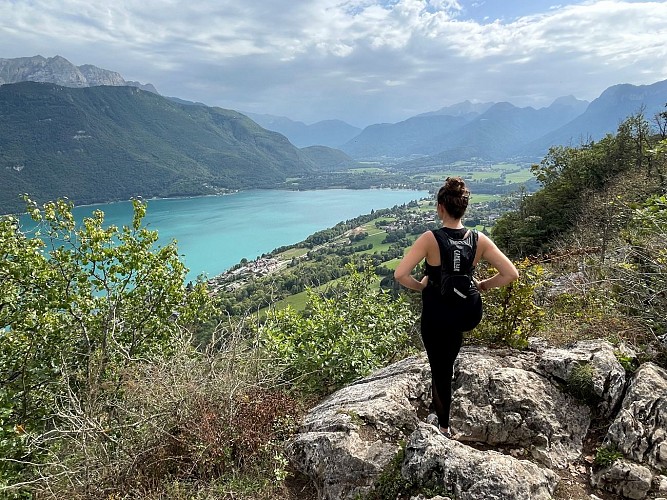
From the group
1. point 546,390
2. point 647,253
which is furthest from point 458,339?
point 647,253

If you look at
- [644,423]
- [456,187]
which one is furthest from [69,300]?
[644,423]

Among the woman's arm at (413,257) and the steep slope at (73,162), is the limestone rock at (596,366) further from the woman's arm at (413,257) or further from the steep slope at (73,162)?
the steep slope at (73,162)

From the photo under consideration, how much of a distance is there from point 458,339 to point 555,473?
49.5 inches

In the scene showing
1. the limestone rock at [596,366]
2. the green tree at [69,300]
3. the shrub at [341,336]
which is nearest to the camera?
the limestone rock at [596,366]

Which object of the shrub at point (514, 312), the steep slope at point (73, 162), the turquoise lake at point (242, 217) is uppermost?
the steep slope at point (73, 162)

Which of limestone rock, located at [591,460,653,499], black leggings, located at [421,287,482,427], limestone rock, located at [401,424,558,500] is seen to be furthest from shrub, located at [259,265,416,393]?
limestone rock, located at [591,460,653,499]

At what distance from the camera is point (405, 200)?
477 feet

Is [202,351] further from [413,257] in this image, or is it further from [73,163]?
[73,163]

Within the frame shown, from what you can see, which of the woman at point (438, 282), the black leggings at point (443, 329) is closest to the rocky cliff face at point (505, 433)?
the black leggings at point (443, 329)

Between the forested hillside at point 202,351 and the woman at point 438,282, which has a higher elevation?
the woman at point 438,282

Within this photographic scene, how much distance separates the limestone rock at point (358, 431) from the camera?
10.9 ft

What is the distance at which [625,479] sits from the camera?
9.73 ft

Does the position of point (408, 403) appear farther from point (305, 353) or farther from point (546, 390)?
point (305, 353)

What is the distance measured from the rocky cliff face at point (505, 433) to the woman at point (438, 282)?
531 mm
